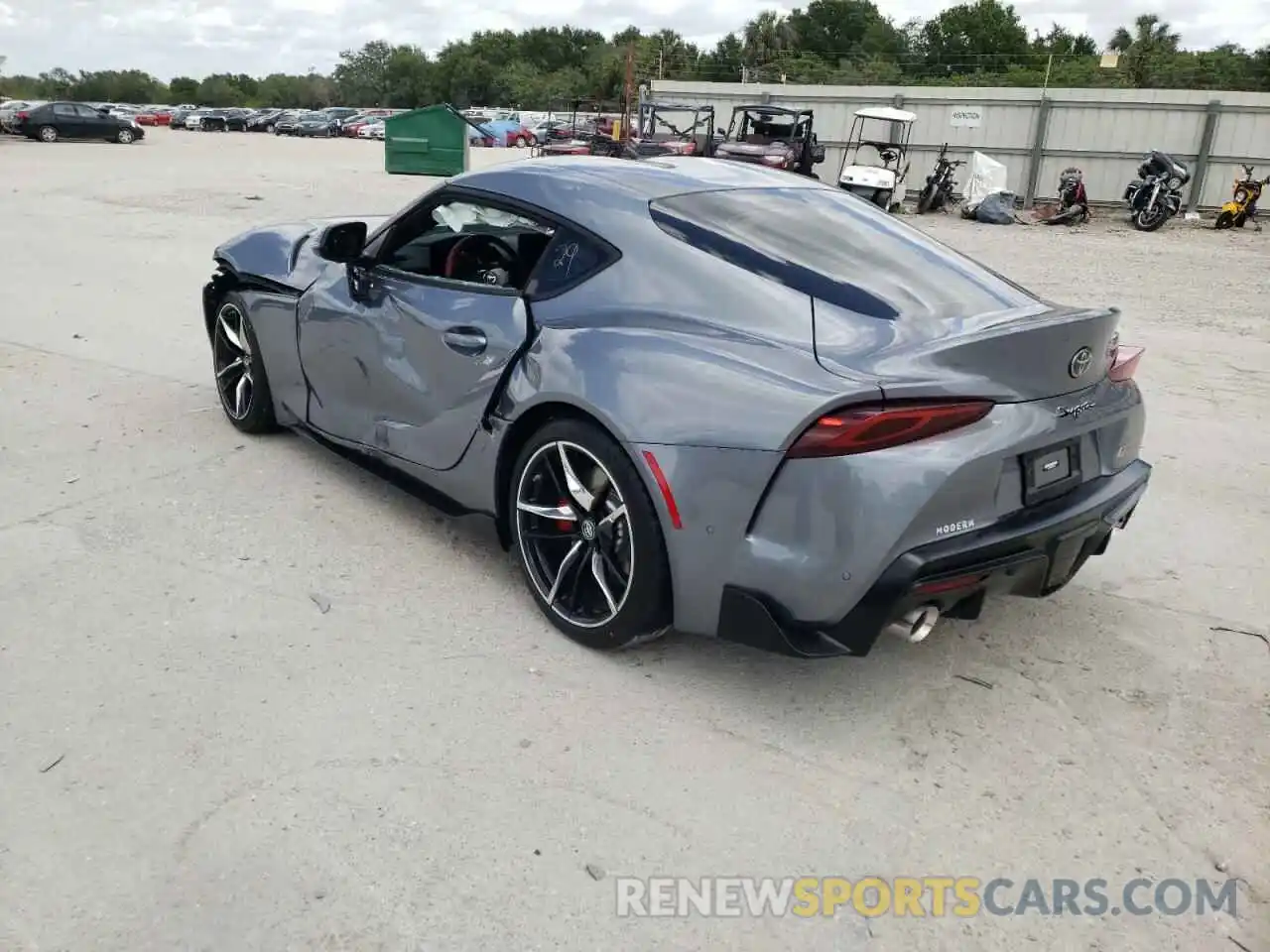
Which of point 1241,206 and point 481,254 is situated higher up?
point 1241,206

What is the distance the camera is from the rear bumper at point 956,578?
8.03 feet

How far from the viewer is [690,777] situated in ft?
8.41

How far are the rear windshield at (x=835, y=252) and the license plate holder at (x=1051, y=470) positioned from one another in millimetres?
499

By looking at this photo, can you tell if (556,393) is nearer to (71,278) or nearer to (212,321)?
(212,321)

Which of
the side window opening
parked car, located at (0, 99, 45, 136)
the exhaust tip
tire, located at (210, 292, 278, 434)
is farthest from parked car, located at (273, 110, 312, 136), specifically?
the exhaust tip

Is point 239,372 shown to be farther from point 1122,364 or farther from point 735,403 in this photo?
point 1122,364

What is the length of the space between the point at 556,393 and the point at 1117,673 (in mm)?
1972

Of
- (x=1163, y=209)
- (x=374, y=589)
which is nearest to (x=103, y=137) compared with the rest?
(x=1163, y=209)

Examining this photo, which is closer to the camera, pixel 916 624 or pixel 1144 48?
pixel 916 624

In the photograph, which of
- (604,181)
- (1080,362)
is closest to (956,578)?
(1080,362)

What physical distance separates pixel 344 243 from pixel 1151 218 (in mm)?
17108

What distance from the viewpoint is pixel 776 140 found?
20.2m

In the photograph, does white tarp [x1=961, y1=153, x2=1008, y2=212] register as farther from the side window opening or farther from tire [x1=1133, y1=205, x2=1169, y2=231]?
the side window opening

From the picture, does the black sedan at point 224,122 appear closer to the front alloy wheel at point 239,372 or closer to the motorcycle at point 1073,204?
the motorcycle at point 1073,204
